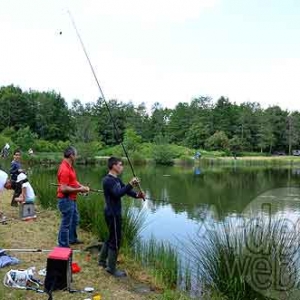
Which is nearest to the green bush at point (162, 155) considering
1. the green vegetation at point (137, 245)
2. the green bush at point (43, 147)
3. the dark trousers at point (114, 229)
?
the green bush at point (43, 147)

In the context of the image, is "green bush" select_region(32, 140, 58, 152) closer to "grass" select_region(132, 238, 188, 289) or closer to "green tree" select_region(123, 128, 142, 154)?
"green tree" select_region(123, 128, 142, 154)

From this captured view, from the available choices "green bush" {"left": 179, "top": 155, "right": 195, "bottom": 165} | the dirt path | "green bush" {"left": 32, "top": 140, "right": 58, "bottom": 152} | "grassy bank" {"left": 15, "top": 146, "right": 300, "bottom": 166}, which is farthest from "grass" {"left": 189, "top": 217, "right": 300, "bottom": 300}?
"green bush" {"left": 32, "top": 140, "right": 58, "bottom": 152}

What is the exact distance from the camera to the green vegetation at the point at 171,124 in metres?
63.6

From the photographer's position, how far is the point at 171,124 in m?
73.6

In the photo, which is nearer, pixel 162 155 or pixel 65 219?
pixel 65 219

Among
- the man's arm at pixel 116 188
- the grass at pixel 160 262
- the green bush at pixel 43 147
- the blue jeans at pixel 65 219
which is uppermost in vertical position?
the green bush at pixel 43 147

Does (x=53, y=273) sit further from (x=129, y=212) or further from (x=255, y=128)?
(x=255, y=128)

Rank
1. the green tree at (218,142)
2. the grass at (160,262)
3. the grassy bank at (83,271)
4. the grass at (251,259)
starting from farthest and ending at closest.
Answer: the green tree at (218,142), the grass at (160,262), the grassy bank at (83,271), the grass at (251,259)

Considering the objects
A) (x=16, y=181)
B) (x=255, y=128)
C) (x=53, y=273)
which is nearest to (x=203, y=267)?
(x=53, y=273)

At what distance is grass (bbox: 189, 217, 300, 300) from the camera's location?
14.6 ft

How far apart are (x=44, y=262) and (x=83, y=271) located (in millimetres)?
583

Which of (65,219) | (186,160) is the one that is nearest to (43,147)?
(186,160)

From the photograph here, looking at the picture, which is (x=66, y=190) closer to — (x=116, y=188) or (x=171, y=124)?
(x=116, y=188)

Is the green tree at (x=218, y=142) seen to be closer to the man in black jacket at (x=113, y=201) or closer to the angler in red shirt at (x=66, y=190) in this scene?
the angler in red shirt at (x=66, y=190)
